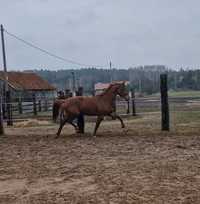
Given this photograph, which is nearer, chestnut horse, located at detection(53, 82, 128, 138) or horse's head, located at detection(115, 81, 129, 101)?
chestnut horse, located at detection(53, 82, 128, 138)

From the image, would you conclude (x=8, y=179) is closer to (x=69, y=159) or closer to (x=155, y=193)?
(x=69, y=159)

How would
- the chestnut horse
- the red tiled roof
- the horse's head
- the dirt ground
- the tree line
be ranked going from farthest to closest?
1. the tree line
2. the red tiled roof
3. the horse's head
4. the chestnut horse
5. the dirt ground

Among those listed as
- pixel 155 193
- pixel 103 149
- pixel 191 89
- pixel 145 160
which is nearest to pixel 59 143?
pixel 103 149

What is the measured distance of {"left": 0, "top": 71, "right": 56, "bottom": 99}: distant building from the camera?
39.0m

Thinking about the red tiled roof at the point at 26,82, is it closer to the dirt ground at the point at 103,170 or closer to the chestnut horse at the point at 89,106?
the chestnut horse at the point at 89,106

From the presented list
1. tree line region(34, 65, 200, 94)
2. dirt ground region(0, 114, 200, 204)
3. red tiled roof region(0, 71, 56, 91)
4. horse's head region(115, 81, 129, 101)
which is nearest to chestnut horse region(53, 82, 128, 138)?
horse's head region(115, 81, 129, 101)

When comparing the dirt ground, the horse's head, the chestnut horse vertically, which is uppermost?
the horse's head

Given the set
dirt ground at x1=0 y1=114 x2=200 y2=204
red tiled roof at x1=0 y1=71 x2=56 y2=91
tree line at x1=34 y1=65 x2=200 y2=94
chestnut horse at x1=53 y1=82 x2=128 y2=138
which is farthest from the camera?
tree line at x1=34 y1=65 x2=200 y2=94

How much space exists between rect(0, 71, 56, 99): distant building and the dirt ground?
27648 mm

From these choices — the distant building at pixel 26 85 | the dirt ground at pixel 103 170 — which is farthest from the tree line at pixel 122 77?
the dirt ground at pixel 103 170

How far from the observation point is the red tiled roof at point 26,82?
4041 cm

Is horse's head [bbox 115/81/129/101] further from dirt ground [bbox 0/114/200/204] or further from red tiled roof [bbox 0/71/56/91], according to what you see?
red tiled roof [bbox 0/71/56/91]

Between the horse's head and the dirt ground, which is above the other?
the horse's head

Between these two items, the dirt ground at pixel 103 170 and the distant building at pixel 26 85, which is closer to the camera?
the dirt ground at pixel 103 170
